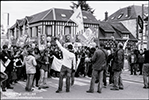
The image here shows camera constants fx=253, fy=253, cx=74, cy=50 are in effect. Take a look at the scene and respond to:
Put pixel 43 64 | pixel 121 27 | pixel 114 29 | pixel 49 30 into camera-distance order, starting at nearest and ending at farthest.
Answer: pixel 43 64 < pixel 49 30 < pixel 114 29 < pixel 121 27

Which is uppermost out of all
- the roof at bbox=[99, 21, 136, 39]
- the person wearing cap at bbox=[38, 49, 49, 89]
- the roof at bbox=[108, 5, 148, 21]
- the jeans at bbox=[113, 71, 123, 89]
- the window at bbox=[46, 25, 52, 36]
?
the roof at bbox=[108, 5, 148, 21]

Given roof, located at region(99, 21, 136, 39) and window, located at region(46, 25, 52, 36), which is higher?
roof, located at region(99, 21, 136, 39)

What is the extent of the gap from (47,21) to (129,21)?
23832 mm

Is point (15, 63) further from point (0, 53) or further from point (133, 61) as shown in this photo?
point (133, 61)

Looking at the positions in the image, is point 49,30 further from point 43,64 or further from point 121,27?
point 43,64

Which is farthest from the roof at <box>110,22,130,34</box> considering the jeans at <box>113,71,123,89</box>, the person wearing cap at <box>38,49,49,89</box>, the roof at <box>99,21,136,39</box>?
the person wearing cap at <box>38,49,49,89</box>

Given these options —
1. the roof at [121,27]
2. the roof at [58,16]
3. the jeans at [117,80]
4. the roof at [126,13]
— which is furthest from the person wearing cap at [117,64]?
the roof at [126,13]

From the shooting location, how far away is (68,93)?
9.07 meters

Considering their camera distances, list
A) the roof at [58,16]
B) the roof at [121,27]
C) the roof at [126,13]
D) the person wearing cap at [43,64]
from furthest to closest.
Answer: the roof at [126,13] → the roof at [121,27] → the roof at [58,16] → the person wearing cap at [43,64]

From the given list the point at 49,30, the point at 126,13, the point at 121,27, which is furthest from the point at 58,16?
the point at 126,13

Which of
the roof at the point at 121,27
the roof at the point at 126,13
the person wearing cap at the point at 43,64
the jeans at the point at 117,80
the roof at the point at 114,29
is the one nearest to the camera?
the person wearing cap at the point at 43,64

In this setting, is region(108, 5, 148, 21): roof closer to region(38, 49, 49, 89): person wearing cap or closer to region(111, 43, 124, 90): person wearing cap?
region(111, 43, 124, 90): person wearing cap

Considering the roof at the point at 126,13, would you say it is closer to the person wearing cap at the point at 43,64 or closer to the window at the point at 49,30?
the window at the point at 49,30

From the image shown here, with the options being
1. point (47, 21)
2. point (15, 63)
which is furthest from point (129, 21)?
point (15, 63)
